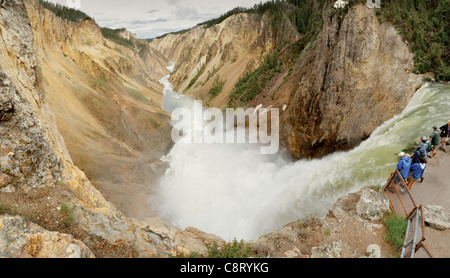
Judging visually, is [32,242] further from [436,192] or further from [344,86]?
A: [344,86]

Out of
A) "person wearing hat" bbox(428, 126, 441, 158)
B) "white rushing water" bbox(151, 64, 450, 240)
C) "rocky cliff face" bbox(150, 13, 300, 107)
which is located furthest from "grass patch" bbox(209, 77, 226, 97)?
"person wearing hat" bbox(428, 126, 441, 158)

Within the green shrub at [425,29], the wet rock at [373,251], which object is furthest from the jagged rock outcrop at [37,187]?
the green shrub at [425,29]

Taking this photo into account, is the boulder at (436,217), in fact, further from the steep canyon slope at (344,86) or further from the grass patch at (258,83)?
the grass patch at (258,83)

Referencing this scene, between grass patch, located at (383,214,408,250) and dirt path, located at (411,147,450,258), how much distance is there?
44 cm

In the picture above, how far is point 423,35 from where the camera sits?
13.3 meters

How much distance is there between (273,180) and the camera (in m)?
16.0

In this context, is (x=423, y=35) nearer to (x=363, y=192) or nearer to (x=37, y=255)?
(x=363, y=192)

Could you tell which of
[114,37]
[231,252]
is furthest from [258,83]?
[114,37]

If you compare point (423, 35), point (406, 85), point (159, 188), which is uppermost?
point (423, 35)

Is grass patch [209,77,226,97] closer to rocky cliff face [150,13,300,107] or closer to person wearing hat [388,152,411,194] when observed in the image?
rocky cliff face [150,13,300,107]
